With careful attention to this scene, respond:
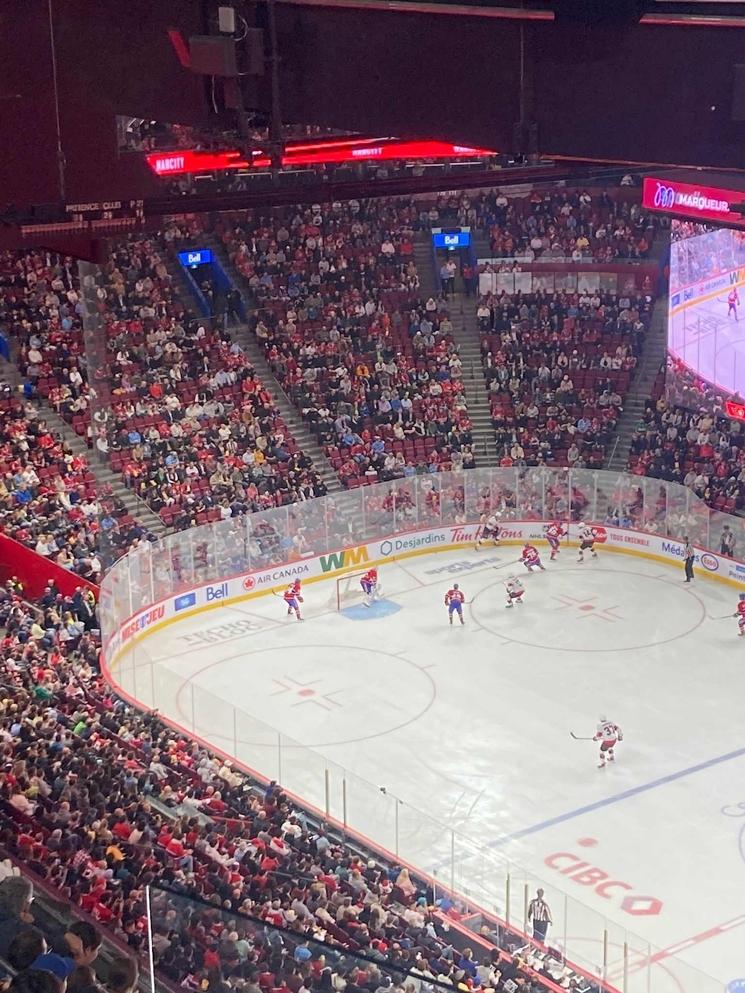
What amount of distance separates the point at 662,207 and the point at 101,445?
1292cm

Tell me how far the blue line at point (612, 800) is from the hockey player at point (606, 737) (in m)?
0.79

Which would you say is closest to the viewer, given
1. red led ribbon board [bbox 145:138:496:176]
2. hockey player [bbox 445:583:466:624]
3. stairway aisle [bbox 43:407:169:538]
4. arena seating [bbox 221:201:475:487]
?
red led ribbon board [bbox 145:138:496:176]

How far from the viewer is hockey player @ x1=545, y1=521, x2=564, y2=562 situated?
3144 centimetres

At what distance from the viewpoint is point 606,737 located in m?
21.0

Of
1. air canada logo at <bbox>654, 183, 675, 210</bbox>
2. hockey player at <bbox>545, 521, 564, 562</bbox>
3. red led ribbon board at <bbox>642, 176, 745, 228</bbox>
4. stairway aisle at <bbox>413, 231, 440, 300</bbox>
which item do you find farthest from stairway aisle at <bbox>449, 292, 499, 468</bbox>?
air canada logo at <bbox>654, 183, 675, 210</bbox>

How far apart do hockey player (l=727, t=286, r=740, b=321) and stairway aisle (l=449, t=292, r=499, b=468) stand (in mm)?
7384

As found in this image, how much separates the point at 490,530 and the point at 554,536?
1.71 meters

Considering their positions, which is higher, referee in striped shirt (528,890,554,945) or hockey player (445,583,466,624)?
referee in striped shirt (528,890,554,945)

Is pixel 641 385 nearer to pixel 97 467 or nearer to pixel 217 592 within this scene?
pixel 217 592

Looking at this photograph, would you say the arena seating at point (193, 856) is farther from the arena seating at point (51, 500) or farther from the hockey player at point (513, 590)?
the hockey player at point (513, 590)

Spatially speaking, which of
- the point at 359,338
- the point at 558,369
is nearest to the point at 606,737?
the point at 558,369

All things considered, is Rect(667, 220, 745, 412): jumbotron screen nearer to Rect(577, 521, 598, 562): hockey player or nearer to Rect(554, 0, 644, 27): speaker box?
Rect(577, 521, 598, 562): hockey player

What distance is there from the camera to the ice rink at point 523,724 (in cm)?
1700

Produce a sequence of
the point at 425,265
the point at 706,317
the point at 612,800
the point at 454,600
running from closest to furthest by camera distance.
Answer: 1. the point at 612,800
2. the point at 454,600
3. the point at 706,317
4. the point at 425,265
